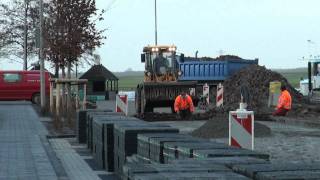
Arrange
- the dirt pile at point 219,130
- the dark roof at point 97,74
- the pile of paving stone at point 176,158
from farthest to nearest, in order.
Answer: the dark roof at point 97,74, the dirt pile at point 219,130, the pile of paving stone at point 176,158

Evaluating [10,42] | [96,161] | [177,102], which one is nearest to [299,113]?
[177,102]

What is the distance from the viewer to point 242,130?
12.2 meters

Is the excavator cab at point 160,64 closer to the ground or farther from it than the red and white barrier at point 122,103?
farther from it

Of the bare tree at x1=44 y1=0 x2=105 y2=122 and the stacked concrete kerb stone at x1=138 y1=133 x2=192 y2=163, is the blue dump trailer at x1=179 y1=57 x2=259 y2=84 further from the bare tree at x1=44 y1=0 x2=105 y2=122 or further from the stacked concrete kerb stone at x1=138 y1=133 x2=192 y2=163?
the stacked concrete kerb stone at x1=138 y1=133 x2=192 y2=163

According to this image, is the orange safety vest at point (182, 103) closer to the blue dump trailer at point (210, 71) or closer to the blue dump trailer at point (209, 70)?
the blue dump trailer at point (210, 71)

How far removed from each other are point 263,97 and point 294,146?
25.0 m

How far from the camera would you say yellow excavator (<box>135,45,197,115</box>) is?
34.3 meters

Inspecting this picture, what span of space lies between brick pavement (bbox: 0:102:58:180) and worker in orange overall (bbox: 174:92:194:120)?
18.9 ft

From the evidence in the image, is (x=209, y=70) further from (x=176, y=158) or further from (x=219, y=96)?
(x=176, y=158)

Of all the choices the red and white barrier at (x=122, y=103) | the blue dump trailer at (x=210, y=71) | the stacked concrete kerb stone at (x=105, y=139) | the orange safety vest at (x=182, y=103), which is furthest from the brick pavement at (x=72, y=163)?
the blue dump trailer at (x=210, y=71)

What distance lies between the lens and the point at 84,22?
37125 mm

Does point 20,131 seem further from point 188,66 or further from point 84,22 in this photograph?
point 188,66

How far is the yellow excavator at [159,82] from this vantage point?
34266 millimetres

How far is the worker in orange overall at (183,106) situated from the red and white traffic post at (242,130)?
59.9 ft
